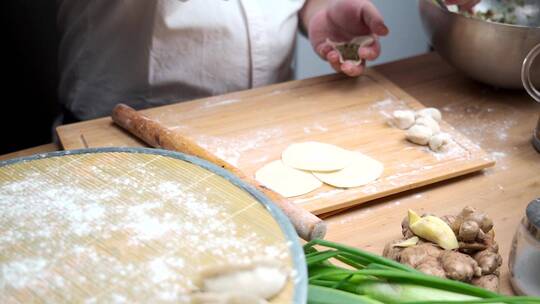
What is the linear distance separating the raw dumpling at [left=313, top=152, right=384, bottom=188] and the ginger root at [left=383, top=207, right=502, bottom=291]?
0.55ft

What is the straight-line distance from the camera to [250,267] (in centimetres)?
65

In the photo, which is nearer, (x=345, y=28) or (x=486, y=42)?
(x=486, y=42)

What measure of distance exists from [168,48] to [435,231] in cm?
75

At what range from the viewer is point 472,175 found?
3.87 ft

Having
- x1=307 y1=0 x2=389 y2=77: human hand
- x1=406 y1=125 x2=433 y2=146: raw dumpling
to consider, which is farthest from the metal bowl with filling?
x1=307 y1=0 x2=389 y2=77: human hand

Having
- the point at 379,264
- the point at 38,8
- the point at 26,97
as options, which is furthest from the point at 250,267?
the point at 26,97

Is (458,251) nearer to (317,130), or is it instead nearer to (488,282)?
(488,282)

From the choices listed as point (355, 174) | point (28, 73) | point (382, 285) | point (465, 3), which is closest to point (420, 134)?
point (355, 174)

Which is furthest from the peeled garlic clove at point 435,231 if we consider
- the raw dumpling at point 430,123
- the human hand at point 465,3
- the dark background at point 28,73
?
the dark background at point 28,73

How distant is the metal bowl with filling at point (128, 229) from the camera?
0.65m

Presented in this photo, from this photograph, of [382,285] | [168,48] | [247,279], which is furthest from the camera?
[168,48]

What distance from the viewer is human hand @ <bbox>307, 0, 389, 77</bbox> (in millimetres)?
1412

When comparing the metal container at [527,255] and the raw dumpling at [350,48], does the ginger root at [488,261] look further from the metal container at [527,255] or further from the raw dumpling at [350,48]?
the raw dumpling at [350,48]

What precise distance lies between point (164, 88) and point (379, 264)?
80cm
